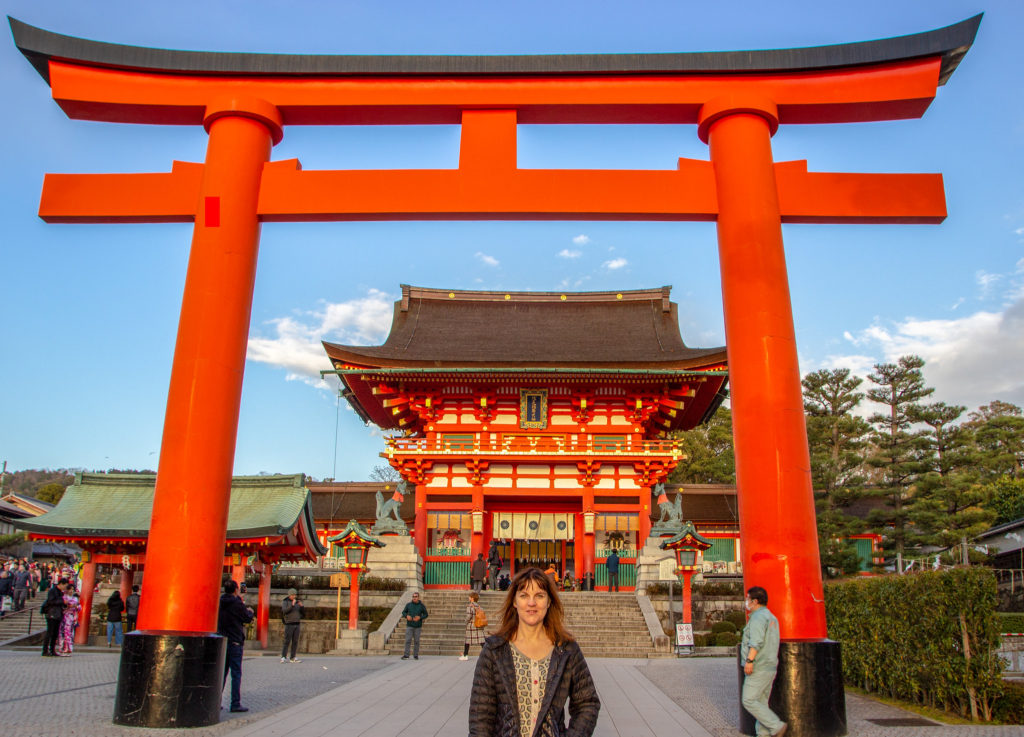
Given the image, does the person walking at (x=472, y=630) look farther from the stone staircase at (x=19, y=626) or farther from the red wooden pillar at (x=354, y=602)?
the stone staircase at (x=19, y=626)

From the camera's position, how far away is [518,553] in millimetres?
28156

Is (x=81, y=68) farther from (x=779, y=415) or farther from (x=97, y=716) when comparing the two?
(x=779, y=415)

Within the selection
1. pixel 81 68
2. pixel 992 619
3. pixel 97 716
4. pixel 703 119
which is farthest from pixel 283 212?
pixel 992 619

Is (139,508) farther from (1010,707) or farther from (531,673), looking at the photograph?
(531,673)

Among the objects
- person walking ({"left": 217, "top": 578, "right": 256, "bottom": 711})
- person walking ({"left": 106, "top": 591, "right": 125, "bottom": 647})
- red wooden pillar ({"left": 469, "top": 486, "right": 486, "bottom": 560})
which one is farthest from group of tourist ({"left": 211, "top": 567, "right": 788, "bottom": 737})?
red wooden pillar ({"left": 469, "top": 486, "right": 486, "bottom": 560})

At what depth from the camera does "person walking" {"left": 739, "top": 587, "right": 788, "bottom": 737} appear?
20.8ft

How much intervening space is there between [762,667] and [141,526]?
1691 cm

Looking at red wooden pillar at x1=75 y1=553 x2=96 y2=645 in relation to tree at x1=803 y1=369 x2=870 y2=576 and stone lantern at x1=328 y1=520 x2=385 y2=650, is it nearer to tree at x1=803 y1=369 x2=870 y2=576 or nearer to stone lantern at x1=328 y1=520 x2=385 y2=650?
stone lantern at x1=328 y1=520 x2=385 y2=650

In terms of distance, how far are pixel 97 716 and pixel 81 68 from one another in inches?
265

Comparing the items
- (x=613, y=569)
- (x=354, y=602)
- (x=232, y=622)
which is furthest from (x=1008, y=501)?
(x=232, y=622)

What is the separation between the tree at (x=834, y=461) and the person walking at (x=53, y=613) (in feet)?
67.1

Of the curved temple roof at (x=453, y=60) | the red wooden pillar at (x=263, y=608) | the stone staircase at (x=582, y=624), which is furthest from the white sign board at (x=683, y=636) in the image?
the curved temple roof at (x=453, y=60)

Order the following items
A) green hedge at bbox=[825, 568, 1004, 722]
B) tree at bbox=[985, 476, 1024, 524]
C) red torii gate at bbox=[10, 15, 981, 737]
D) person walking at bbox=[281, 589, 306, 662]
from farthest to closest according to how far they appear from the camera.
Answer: tree at bbox=[985, 476, 1024, 524], person walking at bbox=[281, 589, 306, 662], green hedge at bbox=[825, 568, 1004, 722], red torii gate at bbox=[10, 15, 981, 737]

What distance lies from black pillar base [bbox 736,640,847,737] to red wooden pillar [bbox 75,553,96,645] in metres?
18.1
